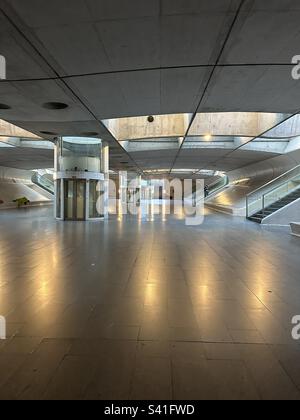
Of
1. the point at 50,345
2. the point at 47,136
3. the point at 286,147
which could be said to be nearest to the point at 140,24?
the point at 50,345

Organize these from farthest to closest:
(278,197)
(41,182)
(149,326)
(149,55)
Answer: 1. (41,182)
2. (278,197)
3. (149,55)
4. (149,326)

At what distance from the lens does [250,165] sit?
88.1ft

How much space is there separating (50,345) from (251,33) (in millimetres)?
5367

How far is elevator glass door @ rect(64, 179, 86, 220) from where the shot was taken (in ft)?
50.2

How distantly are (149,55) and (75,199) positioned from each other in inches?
415

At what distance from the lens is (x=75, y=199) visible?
15.3m

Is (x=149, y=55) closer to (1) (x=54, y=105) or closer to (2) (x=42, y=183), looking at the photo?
(1) (x=54, y=105)

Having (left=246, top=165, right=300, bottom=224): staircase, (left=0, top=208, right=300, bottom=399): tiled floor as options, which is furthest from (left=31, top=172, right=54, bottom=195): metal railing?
(left=0, top=208, right=300, bottom=399): tiled floor

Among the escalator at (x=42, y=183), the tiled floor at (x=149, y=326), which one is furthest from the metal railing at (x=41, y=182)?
the tiled floor at (x=149, y=326)

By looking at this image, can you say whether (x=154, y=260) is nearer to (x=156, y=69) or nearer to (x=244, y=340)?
(x=244, y=340)

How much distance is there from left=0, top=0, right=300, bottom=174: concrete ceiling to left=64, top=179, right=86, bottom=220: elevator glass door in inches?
239

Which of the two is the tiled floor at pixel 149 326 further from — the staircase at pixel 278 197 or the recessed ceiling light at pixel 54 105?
the staircase at pixel 278 197

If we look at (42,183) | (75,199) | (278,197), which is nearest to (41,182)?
(42,183)

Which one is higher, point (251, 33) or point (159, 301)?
point (251, 33)
